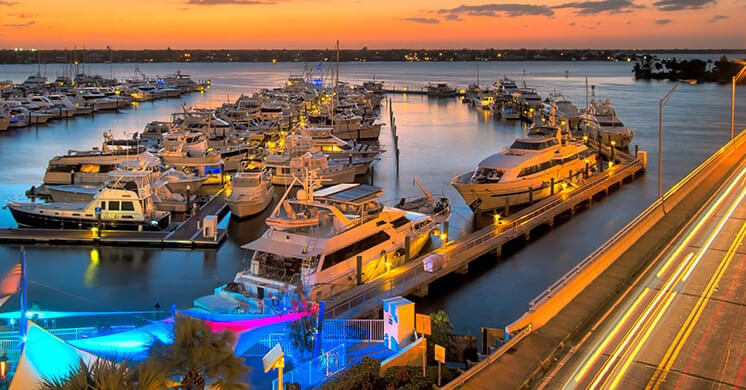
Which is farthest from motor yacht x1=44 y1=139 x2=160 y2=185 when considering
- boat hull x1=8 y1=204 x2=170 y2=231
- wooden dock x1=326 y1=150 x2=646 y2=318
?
wooden dock x1=326 y1=150 x2=646 y2=318

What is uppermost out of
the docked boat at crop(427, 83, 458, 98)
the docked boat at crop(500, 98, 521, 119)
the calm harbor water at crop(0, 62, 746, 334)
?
the docked boat at crop(427, 83, 458, 98)

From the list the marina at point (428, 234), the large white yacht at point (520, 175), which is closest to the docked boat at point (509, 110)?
the marina at point (428, 234)

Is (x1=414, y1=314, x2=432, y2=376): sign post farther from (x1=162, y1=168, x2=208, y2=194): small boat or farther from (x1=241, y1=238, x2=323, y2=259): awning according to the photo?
(x1=162, y1=168, x2=208, y2=194): small boat

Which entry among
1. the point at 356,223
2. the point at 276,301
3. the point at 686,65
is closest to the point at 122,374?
the point at 276,301

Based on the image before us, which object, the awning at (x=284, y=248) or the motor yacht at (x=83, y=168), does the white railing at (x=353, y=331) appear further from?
the motor yacht at (x=83, y=168)

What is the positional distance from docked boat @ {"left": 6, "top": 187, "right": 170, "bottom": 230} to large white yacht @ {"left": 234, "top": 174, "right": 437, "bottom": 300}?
929 centimetres

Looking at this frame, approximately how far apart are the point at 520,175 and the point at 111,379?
27.2 m

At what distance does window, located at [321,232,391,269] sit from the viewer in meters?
19.5

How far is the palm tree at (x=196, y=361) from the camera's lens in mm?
9922

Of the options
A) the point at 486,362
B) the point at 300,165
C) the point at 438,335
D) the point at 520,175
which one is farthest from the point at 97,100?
the point at 486,362

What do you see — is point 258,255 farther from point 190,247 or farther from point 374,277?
point 190,247

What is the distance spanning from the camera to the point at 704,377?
40.3 ft

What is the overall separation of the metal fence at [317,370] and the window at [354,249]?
5.68 meters

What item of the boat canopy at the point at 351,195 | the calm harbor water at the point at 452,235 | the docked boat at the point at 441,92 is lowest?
the calm harbor water at the point at 452,235
